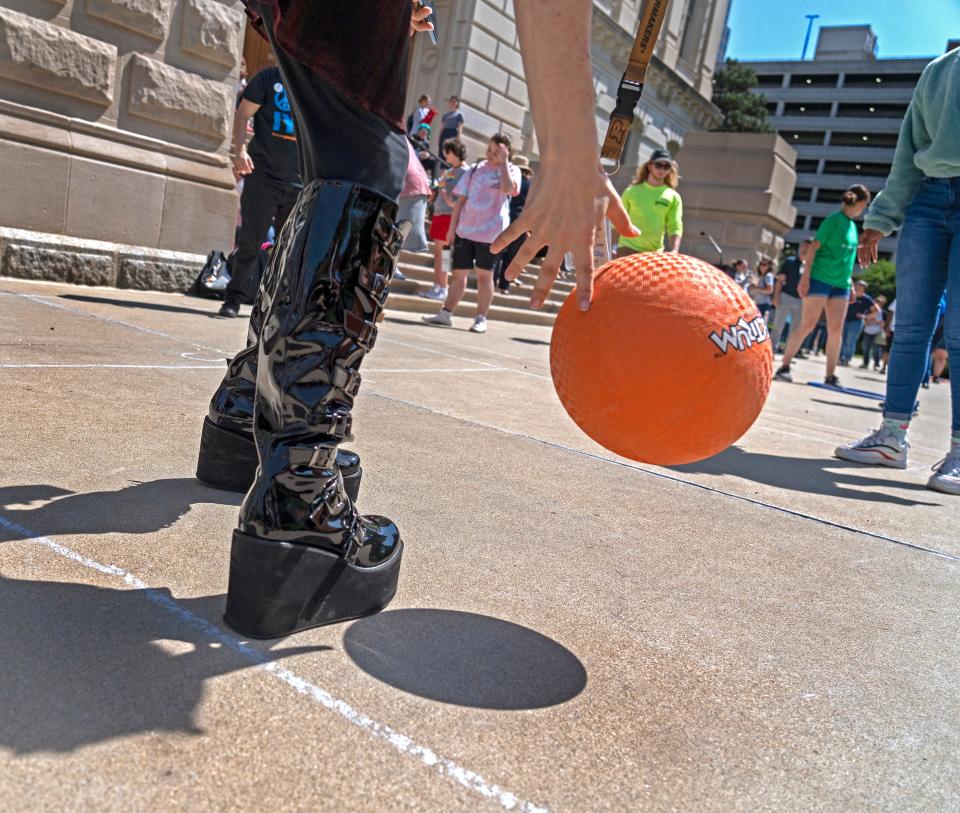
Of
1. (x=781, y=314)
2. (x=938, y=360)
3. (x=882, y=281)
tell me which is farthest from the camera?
(x=882, y=281)

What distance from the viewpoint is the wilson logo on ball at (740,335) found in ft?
6.64

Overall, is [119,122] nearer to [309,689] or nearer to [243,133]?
[243,133]

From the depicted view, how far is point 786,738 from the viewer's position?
158cm

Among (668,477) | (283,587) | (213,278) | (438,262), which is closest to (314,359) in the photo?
(283,587)

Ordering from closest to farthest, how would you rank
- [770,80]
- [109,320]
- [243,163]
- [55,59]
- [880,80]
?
[109,320] → [243,163] → [55,59] → [880,80] → [770,80]

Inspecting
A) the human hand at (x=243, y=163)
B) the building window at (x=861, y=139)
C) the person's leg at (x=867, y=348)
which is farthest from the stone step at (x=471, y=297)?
the building window at (x=861, y=139)

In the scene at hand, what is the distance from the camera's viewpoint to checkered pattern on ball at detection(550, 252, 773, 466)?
6.58 feet

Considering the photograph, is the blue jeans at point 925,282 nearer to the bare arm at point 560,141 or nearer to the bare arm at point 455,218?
the bare arm at point 560,141

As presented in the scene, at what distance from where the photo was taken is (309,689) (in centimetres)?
148

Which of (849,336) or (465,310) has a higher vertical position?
(849,336)

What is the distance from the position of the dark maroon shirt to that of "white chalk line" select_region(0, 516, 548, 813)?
1015mm

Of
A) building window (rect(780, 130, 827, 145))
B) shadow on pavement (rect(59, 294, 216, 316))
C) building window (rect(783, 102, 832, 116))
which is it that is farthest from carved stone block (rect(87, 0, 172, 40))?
building window (rect(783, 102, 832, 116))

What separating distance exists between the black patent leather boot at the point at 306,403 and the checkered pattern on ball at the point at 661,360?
1.86 ft

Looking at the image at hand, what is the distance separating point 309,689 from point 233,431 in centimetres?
102
